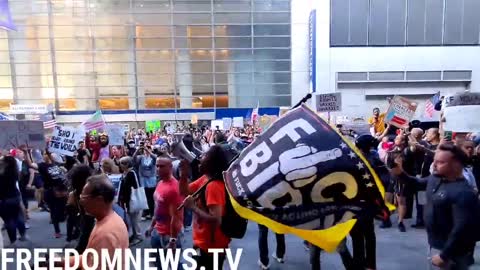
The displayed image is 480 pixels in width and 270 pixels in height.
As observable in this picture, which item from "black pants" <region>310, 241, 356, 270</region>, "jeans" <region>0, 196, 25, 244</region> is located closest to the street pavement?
"jeans" <region>0, 196, 25, 244</region>

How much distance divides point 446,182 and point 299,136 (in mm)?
1618

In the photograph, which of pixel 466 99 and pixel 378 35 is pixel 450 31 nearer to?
pixel 378 35

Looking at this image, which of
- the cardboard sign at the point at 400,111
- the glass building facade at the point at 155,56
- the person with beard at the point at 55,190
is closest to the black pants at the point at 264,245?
the person with beard at the point at 55,190

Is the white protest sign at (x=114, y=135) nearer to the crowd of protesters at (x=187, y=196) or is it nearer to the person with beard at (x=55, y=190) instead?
the crowd of protesters at (x=187, y=196)

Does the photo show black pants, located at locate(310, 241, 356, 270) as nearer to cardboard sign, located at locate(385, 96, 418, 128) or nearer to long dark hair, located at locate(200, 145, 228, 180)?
long dark hair, located at locate(200, 145, 228, 180)

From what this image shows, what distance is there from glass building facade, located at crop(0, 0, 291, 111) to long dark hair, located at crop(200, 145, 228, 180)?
3128 cm

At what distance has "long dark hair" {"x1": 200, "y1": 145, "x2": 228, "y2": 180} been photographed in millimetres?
Answer: 3406

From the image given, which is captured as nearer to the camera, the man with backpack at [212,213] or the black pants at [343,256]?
the man with backpack at [212,213]

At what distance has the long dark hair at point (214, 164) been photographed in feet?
11.2

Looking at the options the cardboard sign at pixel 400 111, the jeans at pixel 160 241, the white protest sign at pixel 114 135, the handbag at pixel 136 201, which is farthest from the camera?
the white protest sign at pixel 114 135

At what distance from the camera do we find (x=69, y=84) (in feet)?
112

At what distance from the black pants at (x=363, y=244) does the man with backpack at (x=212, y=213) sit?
1524 millimetres

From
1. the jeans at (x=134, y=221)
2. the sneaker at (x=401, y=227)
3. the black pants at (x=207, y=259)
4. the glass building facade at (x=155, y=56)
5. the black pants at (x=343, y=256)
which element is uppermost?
the glass building facade at (x=155, y=56)

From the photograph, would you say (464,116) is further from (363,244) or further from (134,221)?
Answer: (134,221)
